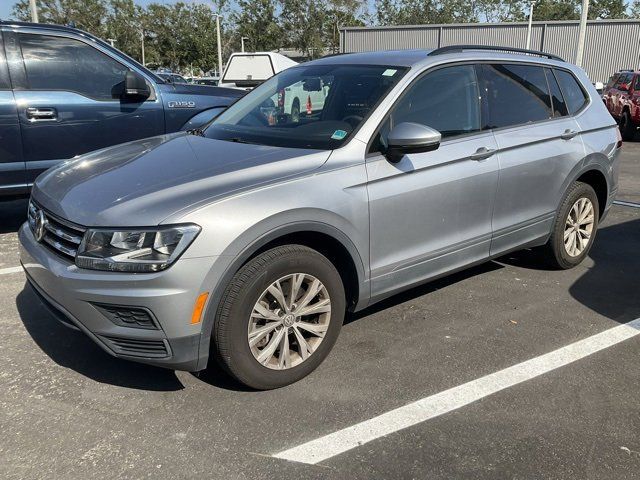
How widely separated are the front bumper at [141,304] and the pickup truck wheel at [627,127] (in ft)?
→ 48.9

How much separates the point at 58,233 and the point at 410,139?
1.89m

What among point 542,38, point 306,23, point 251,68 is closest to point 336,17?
point 306,23

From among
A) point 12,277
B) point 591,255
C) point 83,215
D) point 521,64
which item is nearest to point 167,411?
point 83,215

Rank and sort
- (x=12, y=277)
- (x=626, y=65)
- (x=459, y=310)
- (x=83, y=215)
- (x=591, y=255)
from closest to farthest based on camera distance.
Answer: (x=83, y=215), (x=459, y=310), (x=12, y=277), (x=591, y=255), (x=626, y=65)

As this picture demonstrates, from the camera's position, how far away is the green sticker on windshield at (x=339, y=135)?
326 cm

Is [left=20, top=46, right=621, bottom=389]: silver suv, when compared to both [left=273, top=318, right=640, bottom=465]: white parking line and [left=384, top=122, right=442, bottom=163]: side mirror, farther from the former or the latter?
[left=273, top=318, right=640, bottom=465]: white parking line

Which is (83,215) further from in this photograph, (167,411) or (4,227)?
(4,227)

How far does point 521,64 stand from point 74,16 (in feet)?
166

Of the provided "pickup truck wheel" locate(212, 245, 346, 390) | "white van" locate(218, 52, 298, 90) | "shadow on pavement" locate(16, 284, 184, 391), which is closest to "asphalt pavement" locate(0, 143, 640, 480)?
"shadow on pavement" locate(16, 284, 184, 391)

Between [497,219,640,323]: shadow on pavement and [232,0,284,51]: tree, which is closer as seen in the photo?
[497,219,640,323]: shadow on pavement

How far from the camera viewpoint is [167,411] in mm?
2855

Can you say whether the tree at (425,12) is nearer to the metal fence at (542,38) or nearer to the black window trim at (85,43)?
the metal fence at (542,38)

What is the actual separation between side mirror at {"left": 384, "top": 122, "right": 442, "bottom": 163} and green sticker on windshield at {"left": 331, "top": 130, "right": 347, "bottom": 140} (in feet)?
0.84

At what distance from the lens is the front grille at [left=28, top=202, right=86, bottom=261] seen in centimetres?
273
